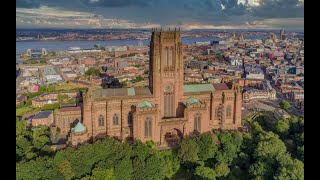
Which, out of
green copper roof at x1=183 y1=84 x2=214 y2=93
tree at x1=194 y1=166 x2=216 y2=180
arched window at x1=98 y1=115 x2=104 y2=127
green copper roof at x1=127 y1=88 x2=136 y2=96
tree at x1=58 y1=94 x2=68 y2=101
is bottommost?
tree at x1=194 y1=166 x2=216 y2=180

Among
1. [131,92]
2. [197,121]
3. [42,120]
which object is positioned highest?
[131,92]

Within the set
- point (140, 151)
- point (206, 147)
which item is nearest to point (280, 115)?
point (206, 147)

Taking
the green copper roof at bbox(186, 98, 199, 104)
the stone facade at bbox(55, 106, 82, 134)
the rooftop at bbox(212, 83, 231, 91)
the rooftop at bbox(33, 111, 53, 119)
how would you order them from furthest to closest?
the rooftop at bbox(33, 111, 53, 119) → the rooftop at bbox(212, 83, 231, 91) → the stone facade at bbox(55, 106, 82, 134) → the green copper roof at bbox(186, 98, 199, 104)

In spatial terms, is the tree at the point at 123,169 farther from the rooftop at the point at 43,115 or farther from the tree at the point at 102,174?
the rooftop at the point at 43,115

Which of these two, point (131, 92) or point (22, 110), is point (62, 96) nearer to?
point (22, 110)

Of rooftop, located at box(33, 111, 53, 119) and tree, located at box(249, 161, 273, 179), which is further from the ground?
rooftop, located at box(33, 111, 53, 119)

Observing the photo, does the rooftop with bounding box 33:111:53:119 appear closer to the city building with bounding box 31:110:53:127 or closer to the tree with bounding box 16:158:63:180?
the city building with bounding box 31:110:53:127

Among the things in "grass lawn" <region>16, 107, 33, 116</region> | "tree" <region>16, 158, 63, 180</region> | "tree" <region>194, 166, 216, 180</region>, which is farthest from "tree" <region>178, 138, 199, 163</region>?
"grass lawn" <region>16, 107, 33, 116</region>

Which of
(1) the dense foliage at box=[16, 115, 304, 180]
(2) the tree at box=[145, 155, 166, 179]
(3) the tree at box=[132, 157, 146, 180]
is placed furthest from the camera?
(2) the tree at box=[145, 155, 166, 179]
